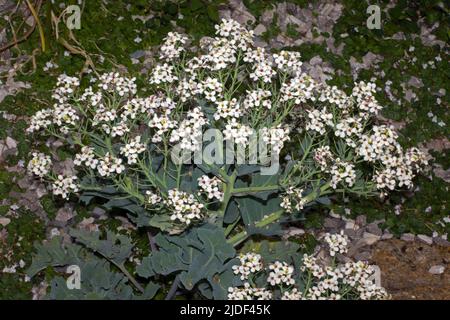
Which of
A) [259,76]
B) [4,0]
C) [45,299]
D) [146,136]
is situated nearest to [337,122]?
[259,76]

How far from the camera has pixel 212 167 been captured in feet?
12.5

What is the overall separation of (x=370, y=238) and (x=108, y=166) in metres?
2.02

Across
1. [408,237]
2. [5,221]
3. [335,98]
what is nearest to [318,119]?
[335,98]

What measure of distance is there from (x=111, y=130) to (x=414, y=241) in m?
2.22

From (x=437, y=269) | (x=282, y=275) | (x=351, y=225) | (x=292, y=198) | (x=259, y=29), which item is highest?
(x=259, y=29)

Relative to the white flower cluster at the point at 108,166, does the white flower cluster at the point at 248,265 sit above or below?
below

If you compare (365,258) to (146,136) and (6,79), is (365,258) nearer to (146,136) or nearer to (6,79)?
(146,136)

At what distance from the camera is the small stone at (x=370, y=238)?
16.0 ft

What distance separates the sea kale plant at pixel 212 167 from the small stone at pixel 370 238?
0.75 metres

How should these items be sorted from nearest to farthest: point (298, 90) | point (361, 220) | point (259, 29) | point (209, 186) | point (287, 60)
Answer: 1. point (209, 186)
2. point (298, 90)
3. point (287, 60)
4. point (361, 220)
5. point (259, 29)

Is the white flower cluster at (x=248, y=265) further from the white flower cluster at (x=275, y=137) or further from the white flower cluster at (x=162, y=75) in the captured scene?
the white flower cluster at (x=162, y=75)

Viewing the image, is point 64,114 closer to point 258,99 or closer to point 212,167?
point 212,167

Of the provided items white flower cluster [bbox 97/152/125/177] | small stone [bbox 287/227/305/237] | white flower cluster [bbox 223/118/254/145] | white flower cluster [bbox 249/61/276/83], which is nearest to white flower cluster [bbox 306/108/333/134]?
white flower cluster [bbox 249/61/276/83]

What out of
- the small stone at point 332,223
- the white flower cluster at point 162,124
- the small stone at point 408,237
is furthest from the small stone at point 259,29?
the white flower cluster at point 162,124
